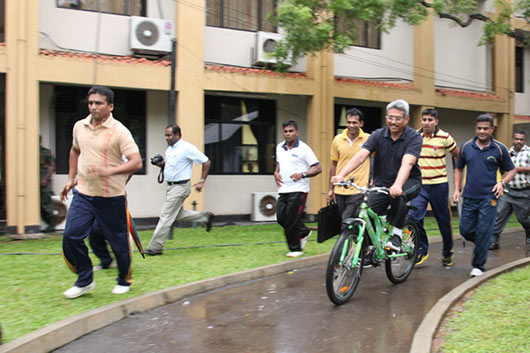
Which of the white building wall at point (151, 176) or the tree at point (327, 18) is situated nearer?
the tree at point (327, 18)

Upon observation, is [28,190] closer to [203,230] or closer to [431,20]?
[203,230]

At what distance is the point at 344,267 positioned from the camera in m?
5.20

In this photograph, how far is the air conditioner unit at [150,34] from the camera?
11797 millimetres

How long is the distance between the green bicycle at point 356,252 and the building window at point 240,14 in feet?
29.5

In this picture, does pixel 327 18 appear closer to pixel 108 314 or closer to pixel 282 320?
pixel 282 320

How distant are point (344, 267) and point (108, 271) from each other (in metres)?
2.95

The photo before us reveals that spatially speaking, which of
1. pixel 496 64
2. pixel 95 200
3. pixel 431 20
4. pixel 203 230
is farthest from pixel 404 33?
pixel 95 200

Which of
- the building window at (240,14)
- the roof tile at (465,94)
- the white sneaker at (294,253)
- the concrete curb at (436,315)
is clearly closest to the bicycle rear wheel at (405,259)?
the concrete curb at (436,315)

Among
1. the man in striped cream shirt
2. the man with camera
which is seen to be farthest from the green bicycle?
the man with camera

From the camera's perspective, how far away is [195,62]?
12.2m

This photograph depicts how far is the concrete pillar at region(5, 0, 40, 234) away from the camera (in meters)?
10.4

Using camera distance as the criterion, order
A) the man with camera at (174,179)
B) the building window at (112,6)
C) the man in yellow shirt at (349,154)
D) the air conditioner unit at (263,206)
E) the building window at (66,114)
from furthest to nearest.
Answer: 1. the air conditioner unit at (263,206)
2. the building window at (66,114)
3. the building window at (112,6)
4. the man with camera at (174,179)
5. the man in yellow shirt at (349,154)

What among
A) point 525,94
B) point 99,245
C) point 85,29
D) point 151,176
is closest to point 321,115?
point 151,176

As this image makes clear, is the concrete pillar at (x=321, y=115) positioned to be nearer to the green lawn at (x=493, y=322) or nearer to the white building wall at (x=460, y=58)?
the white building wall at (x=460, y=58)
